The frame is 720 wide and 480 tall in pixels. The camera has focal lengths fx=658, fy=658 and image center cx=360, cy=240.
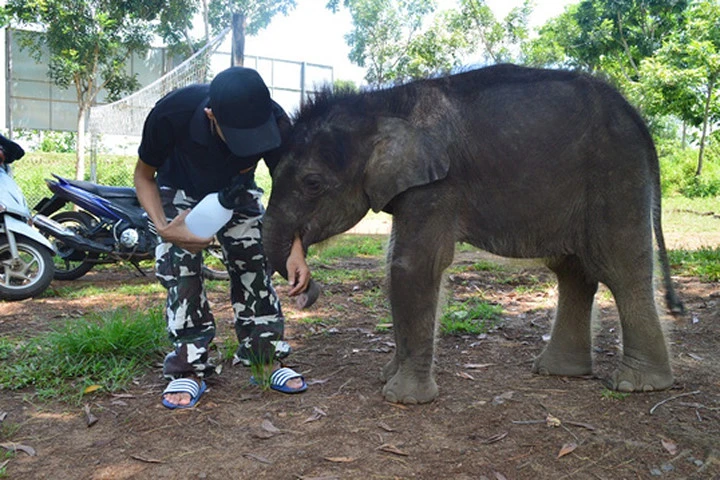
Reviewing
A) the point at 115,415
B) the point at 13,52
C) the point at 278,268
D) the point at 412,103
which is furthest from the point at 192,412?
the point at 13,52

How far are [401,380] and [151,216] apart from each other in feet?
5.32

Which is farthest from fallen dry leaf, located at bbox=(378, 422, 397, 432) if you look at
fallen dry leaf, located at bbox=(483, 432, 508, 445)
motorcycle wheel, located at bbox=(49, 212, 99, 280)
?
motorcycle wheel, located at bbox=(49, 212, 99, 280)

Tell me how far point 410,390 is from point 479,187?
1.19 m

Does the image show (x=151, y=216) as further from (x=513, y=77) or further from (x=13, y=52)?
(x=13, y=52)

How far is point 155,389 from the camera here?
12.6 ft

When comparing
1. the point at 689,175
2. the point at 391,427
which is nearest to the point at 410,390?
the point at 391,427

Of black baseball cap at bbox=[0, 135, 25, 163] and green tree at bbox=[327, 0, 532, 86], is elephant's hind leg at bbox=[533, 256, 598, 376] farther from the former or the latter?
green tree at bbox=[327, 0, 532, 86]

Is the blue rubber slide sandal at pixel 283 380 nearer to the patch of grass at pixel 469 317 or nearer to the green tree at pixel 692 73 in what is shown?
the patch of grass at pixel 469 317

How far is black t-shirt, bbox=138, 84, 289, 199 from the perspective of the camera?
3.43 m

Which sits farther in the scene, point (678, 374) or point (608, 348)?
point (608, 348)

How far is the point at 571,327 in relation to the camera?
4.07 meters

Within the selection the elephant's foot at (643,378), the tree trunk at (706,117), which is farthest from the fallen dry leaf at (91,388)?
the tree trunk at (706,117)

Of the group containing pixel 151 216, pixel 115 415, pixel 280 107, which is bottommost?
pixel 115 415

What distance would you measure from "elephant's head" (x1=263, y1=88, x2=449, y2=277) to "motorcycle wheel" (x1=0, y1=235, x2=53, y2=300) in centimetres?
356
